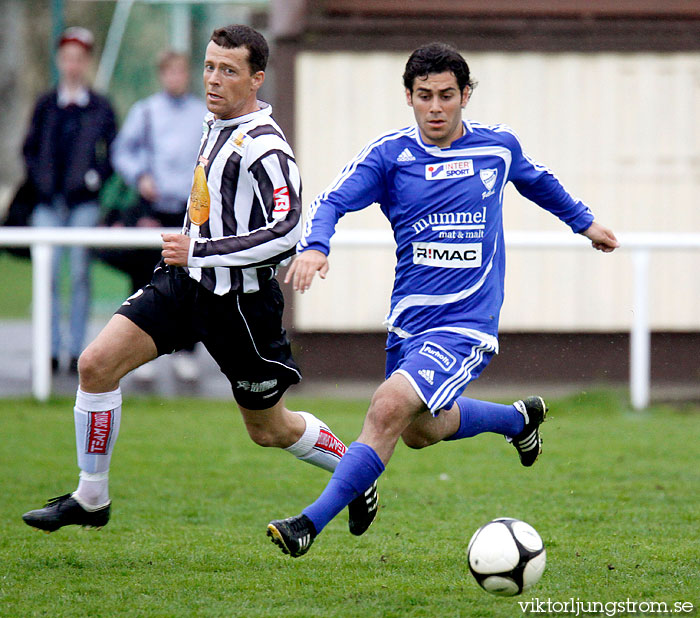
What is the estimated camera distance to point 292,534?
166 inches

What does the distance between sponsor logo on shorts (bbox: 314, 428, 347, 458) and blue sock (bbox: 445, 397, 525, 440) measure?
532 mm

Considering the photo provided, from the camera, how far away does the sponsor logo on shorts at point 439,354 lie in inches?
188

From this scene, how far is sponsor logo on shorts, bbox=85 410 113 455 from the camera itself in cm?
Answer: 500

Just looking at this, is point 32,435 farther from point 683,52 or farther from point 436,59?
point 683,52

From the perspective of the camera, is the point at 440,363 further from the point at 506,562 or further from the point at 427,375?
the point at 506,562

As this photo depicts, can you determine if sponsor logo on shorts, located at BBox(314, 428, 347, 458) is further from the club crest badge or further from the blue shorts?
the club crest badge

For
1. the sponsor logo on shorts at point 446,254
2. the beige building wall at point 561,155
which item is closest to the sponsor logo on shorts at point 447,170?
the sponsor logo on shorts at point 446,254

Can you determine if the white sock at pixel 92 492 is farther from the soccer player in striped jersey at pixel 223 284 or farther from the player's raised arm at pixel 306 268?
the player's raised arm at pixel 306 268

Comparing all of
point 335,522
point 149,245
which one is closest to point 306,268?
point 335,522

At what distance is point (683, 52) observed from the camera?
1037cm

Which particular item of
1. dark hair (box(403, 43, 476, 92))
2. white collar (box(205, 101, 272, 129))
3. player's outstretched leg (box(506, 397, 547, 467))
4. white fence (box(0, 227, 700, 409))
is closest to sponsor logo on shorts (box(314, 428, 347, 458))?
player's outstretched leg (box(506, 397, 547, 467))

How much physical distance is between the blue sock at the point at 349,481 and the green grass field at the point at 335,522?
1.10ft

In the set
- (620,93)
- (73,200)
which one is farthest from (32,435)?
(620,93)

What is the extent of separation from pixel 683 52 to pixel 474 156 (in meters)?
6.12
